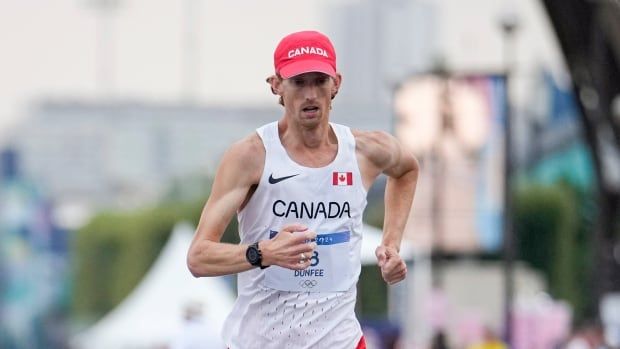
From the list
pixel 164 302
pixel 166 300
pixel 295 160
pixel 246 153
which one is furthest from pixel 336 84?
pixel 164 302

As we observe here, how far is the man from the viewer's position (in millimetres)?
7492

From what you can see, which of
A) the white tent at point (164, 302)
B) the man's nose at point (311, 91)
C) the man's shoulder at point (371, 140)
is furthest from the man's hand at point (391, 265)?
the white tent at point (164, 302)

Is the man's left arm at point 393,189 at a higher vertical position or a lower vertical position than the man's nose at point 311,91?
lower

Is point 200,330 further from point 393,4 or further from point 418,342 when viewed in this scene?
point 393,4

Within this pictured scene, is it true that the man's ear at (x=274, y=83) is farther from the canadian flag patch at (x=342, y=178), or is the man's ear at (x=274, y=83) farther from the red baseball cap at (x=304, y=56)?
the canadian flag patch at (x=342, y=178)

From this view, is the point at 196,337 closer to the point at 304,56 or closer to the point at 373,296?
the point at 304,56

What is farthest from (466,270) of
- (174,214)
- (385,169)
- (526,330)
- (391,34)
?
(391,34)

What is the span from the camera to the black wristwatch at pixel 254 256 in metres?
7.28

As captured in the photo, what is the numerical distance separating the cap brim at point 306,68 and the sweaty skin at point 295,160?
1.3 inches

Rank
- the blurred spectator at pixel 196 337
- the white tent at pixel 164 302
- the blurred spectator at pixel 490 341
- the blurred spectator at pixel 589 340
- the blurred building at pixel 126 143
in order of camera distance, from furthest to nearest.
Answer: the blurred building at pixel 126 143
the blurred spectator at pixel 490 341
the white tent at pixel 164 302
the blurred spectator at pixel 589 340
the blurred spectator at pixel 196 337

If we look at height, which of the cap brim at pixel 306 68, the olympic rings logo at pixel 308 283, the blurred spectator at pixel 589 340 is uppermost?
the cap brim at pixel 306 68

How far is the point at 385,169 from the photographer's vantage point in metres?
8.10

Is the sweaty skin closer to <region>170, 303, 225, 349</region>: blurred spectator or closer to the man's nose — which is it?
the man's nose

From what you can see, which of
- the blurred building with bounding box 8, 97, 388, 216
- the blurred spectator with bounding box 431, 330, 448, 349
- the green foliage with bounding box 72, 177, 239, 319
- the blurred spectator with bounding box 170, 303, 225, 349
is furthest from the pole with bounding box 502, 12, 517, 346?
the blurred building with bounding box 8, 97, 388, 216
